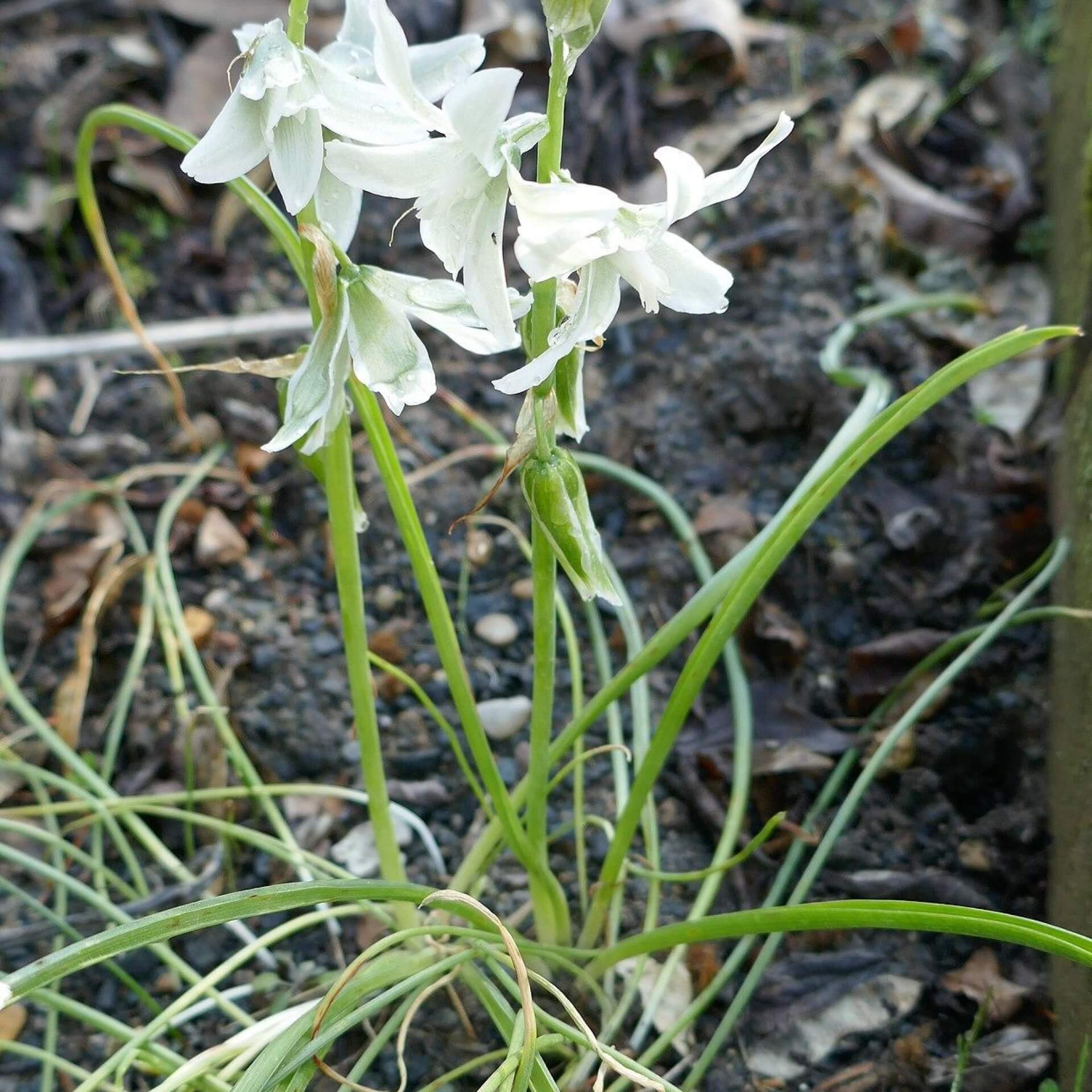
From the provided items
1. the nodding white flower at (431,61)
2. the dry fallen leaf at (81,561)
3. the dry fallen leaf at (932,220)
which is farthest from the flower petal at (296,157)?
the dry fallen leaf at (932,220)

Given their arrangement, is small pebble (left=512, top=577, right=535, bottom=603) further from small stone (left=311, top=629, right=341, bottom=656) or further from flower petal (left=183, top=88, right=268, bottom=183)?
flower petal (left=183, top=88, right=268, bottom=183)

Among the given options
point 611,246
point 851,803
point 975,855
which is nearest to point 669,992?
point 851,803

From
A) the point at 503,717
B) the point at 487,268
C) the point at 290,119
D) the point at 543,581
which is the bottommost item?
the point at 503,717

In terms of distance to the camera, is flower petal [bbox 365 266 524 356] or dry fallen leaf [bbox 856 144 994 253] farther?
dry fallen leaf [bbox 856 144 994 253]

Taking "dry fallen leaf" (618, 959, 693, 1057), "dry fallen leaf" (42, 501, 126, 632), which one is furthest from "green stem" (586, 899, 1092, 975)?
"dry fallen leaf" (42, 501, 126, 632)

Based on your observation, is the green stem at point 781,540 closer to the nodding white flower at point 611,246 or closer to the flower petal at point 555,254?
the nodding white flower at point 611,246

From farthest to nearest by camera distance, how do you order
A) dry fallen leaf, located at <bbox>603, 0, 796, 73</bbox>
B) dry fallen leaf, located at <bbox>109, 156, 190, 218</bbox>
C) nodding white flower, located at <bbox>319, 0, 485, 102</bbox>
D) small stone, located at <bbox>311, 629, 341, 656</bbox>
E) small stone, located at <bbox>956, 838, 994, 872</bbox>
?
dry fallen leaf, located at <bbox>603, 0, 796, 73</bbox>
dry fallen leaf, located at <bbox>109, 156, 190, 218</bbox>
small stone, located at <bbox>311, 629, 341, 656</bbox>
small stone, located at <bbox>956, 838, 994, 872</bbox>
nodding white flower, located at <bbox>319, 0, 485, 102</bbox>

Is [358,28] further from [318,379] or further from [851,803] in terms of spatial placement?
[851,803]
